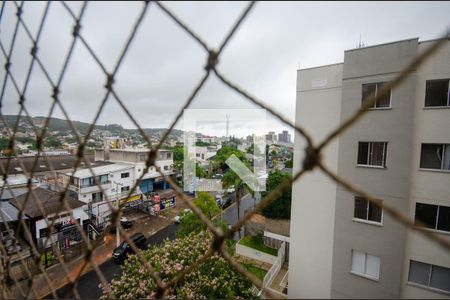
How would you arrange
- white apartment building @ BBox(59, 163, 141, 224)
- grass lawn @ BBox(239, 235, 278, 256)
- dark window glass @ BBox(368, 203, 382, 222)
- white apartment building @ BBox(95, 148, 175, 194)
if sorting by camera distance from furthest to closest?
white apartment building @ BBox(95, 148, 175, 194) < white apartment building @ BBox(59, 163, 141, 224) < grass lawn @ BBox(239, 235, 278, 256) < dark window glass @ BBox(368, 203, 382, 222)

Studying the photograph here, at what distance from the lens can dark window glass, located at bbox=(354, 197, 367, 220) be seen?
3.73 m

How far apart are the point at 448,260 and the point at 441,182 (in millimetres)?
1095

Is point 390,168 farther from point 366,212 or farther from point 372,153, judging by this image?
point 366,212

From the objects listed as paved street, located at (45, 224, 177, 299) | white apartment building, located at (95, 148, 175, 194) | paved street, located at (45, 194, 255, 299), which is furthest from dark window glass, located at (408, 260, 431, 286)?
white apartment building, located at (95, 148, 175, 194)

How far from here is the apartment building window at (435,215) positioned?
3.26m

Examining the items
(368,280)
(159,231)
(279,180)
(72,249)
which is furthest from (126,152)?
(368,280)

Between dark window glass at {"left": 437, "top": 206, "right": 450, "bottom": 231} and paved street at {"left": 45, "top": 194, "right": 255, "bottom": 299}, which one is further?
paved street at {"left": 45, "top": 194, "right": 255, "bottom": 299}

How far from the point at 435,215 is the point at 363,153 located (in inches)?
49.4

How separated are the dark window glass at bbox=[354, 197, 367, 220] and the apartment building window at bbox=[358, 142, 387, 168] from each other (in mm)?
627

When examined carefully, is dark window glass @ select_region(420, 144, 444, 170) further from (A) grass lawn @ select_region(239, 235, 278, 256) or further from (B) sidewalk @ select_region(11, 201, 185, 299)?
(B) sidewalk @ select_region(11, 201, 185, 299)

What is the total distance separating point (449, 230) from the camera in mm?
3283

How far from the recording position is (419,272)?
3412 mm

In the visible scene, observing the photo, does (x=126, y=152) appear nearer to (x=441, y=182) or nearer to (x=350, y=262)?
(x=350, y=262)

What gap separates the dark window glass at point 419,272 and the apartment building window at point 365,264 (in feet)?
1.59
